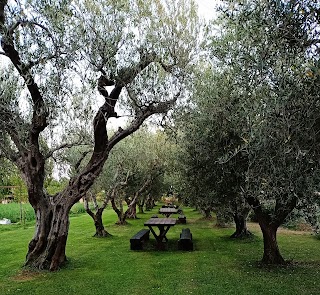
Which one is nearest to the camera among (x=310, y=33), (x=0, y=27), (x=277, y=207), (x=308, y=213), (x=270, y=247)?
(x=310, y=33)

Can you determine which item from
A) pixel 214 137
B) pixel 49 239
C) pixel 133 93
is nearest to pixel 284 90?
pixel 214 137

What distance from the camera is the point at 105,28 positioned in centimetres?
1021

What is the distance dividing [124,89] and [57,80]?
2.59 m

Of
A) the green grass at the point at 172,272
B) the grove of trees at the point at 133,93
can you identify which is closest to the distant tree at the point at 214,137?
the grove of trees at the point at 133,93

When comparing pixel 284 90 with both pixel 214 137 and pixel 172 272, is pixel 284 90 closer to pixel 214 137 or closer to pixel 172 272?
pixel 214 137

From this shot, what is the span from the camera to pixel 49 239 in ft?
37.8

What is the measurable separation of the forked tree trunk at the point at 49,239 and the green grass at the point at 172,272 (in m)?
0.43

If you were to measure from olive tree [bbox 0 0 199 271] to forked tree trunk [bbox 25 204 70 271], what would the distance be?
0.03 m

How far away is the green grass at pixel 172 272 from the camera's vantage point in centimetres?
910

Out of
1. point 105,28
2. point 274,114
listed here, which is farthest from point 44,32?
point 274,114

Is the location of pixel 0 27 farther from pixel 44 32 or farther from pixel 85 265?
pixel 85 265

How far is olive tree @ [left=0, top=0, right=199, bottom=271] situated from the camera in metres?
9.57

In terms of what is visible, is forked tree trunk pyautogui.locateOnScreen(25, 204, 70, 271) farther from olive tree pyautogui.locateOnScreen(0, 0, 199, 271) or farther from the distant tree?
the distant tree

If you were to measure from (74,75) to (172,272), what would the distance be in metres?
6.24
